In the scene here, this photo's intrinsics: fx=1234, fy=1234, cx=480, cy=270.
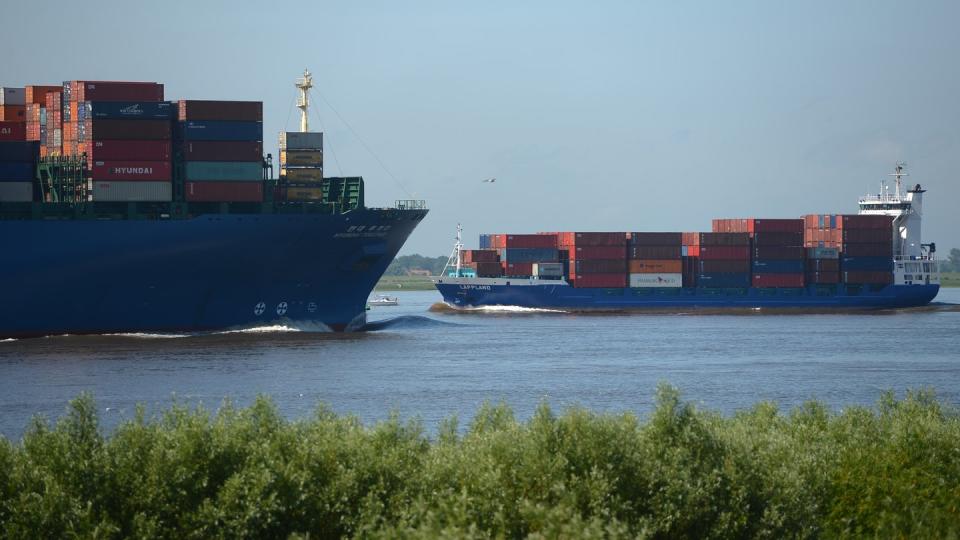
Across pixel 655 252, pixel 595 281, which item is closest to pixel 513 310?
pixel 595 281

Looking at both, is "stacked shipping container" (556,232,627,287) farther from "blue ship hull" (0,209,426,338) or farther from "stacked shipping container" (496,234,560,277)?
"blue ship hull" (0,209,426,338)

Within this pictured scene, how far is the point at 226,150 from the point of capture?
5138cm

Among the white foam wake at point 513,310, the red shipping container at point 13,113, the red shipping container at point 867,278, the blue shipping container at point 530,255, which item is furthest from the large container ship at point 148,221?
the red shipping container at point 867,278

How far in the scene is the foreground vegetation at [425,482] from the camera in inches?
637

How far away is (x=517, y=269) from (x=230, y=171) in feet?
136

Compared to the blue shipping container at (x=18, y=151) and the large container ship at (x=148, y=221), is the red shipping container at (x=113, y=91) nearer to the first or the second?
the large container ship at (x=148, y=221)

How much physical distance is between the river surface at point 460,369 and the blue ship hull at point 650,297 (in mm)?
22960

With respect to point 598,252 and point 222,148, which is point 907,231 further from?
point 222,148

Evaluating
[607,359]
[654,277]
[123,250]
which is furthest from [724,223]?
[123,250]

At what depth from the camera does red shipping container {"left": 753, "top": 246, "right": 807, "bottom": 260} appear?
90.9m

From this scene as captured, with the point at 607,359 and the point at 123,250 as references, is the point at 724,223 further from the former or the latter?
the point at 123,250

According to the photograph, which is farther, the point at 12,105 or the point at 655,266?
the point at 655,266

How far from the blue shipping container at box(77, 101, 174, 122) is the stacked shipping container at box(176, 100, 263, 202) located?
1.02 metres

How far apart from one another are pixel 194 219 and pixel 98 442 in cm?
3332
